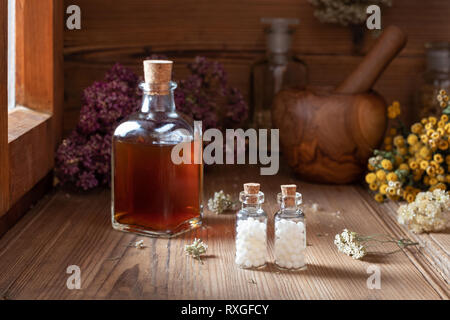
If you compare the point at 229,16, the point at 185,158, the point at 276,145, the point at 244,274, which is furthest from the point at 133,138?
the point at 229,16

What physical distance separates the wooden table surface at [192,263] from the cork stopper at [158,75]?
0.25 meters

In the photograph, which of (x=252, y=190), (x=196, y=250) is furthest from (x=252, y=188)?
(x=196, y=250)

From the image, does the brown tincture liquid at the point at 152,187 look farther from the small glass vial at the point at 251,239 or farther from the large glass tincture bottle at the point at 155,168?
the small glass vial at the point at 251,239

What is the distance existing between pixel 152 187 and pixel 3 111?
10.5 inches

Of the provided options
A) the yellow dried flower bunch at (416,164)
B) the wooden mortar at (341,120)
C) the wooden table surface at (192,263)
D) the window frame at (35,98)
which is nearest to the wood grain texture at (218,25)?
the window frame at (35,98)

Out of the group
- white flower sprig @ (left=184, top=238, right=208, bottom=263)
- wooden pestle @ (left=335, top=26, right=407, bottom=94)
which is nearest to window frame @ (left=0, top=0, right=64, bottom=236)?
white flower sprig @ (left=184, top=238, right=208, bottom=263)

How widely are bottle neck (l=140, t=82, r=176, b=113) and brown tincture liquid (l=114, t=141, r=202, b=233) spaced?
2.8 inches

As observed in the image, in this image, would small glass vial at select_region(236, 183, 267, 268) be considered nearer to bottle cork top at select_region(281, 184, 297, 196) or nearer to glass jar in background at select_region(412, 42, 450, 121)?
bottle cork top at select_region(281, 184, 297, 196)

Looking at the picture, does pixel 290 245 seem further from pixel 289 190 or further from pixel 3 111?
pixel 3 111

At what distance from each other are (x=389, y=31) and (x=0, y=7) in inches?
31.5

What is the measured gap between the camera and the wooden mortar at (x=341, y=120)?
1391mm

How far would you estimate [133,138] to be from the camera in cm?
111
